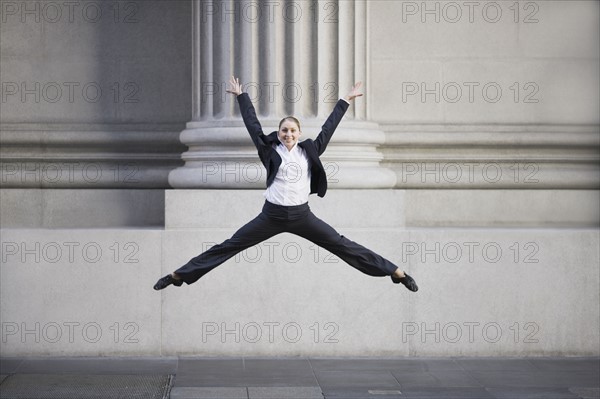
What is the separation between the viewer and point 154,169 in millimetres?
12461

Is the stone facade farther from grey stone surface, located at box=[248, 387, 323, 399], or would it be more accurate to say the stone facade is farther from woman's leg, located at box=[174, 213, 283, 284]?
woman's leg, located at box=[174, 213, 283, 284]

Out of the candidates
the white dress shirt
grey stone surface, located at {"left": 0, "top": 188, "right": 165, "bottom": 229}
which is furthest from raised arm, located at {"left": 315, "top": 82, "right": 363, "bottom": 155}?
grey stone surface, located at {"left": 0, "top": 188, "right": 165, "bottom": 229}

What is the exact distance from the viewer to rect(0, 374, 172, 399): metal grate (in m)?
9.23

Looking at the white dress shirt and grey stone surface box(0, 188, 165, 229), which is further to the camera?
grey stone surface box(0, 188, 165, 229)

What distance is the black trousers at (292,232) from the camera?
8.58 meters

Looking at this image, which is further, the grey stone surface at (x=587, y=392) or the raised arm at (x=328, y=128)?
the grey stone surface at (x=587, y=392)

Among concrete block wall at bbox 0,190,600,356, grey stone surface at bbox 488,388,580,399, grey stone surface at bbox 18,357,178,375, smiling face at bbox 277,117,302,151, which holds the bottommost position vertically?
grey stone surface at bbox 488,388,580,399

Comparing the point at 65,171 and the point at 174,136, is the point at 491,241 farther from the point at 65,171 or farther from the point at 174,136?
the point at 65,171

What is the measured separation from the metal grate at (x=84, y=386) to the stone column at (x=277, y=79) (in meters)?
2.43

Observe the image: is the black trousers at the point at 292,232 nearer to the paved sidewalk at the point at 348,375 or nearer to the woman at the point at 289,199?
the woman at the point at 289,199

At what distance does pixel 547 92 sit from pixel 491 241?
2345 millimetres

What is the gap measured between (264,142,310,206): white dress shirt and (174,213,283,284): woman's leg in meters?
0.21

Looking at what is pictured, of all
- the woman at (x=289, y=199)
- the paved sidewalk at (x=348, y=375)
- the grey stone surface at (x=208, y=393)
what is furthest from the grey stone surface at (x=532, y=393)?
the grey stone surface at (x=208, y=393)

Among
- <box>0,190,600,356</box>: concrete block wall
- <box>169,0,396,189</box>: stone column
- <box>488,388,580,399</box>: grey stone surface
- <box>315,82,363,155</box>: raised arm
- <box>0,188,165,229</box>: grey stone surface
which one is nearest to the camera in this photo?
→ <box>315,82,363,155</box>: raised arm
